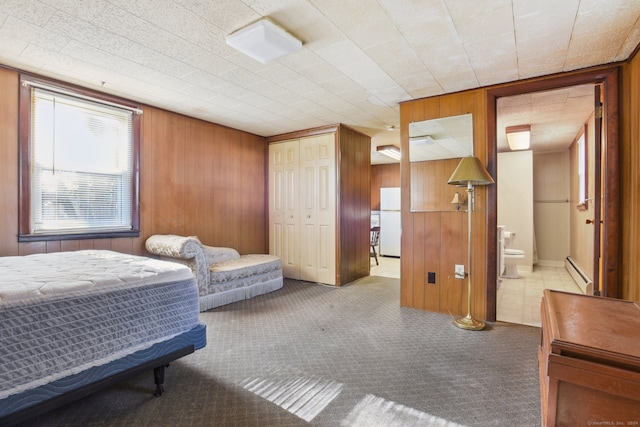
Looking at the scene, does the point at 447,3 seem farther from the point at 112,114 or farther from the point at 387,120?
the point at 112,114

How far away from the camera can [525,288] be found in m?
4.60

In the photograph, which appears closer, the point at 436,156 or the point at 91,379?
the point at 91,379

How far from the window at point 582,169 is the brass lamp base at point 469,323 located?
8.73 feet

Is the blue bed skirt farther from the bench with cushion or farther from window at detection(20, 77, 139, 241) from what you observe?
window at detection(20, 77, 139, 241)

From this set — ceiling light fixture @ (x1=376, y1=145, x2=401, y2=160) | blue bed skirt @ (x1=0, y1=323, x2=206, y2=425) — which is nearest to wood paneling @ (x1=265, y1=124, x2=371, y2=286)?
ceiling light fixture @ (x1=376, y1=145, x2=401, y2=160)

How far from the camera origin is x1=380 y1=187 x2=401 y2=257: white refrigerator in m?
7.73

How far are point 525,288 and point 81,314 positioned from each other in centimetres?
521

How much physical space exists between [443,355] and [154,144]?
12.8ft

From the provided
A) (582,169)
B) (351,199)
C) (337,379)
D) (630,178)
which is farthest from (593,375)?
(582,169)

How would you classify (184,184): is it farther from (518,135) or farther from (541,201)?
(541,201)

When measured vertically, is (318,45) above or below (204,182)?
above

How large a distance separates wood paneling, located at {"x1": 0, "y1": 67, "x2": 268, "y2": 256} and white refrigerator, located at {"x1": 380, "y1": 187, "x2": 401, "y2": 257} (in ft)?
11.5

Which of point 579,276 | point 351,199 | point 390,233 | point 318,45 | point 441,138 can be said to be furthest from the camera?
point 390,233

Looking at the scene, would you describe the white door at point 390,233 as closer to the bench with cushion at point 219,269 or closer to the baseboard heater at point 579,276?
the baseboard heater at point 579,276
